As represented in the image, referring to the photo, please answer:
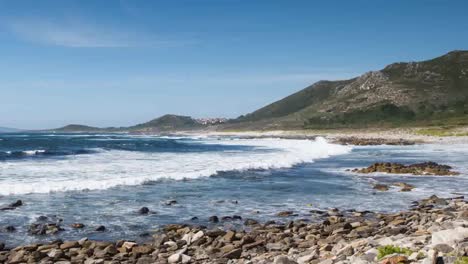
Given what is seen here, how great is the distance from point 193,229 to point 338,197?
31.2 feet

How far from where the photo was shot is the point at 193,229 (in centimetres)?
1472

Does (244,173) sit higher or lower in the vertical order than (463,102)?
lower

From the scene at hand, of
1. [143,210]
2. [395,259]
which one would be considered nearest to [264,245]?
[395,259]

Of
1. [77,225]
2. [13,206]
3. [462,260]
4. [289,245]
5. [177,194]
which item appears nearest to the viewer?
[462,260]

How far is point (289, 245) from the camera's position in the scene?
1239 centimetres

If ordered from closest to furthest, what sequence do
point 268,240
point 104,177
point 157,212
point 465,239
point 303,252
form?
point 465,239, point 303,252, point 268,240, point 157,212, point 104,177

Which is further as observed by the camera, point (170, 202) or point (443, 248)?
point (170, 202)

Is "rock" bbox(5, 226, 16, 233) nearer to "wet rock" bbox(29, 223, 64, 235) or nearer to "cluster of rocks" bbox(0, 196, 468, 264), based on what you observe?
"wet rock" bbox(29, 223, 64, 235)

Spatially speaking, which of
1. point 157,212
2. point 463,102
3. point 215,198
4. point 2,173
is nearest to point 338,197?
point 215,198

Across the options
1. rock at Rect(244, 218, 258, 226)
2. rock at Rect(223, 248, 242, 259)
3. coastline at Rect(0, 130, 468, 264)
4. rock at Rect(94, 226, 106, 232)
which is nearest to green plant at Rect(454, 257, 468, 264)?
coastline at Rect(0, 130, 468, 264)

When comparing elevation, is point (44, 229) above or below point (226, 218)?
above

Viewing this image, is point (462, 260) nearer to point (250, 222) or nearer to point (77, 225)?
point (250, 222)

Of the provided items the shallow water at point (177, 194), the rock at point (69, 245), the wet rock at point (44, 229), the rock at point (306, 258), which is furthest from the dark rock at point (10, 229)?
the rock at point (306, 258)

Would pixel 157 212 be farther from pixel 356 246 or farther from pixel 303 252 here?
pixel 356 246
